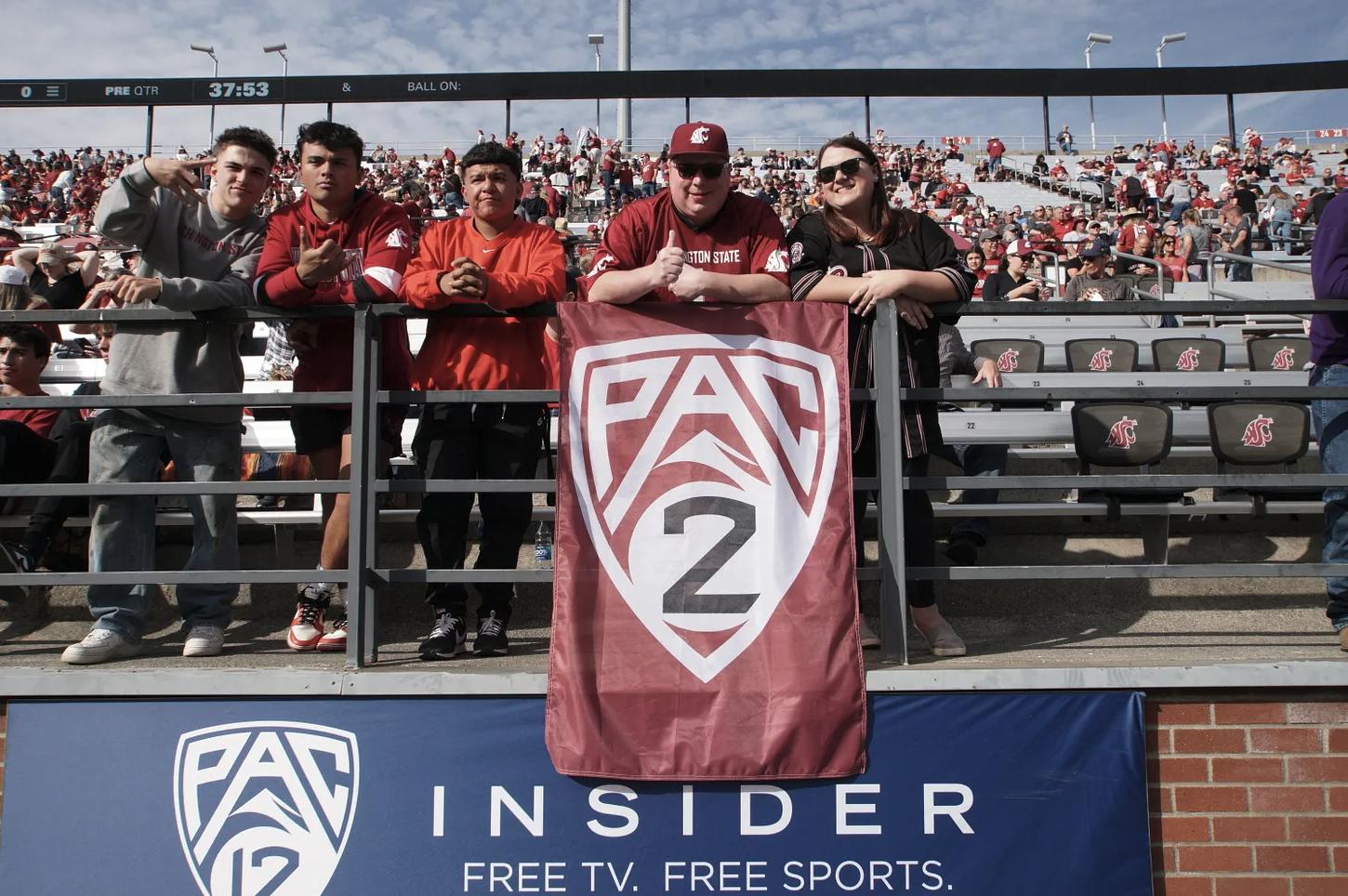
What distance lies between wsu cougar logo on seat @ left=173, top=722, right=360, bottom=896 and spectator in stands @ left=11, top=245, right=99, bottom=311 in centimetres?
536

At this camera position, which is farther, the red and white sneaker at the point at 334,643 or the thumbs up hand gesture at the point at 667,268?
the red and white sneaker at the point at 334,643

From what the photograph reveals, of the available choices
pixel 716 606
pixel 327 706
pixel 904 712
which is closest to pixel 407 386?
pixel 327 706

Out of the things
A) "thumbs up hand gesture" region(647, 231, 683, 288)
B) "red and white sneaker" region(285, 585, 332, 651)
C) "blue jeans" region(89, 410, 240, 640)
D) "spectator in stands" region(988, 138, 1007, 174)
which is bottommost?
"red and white sneaker" region(285, 585, 332, 651)

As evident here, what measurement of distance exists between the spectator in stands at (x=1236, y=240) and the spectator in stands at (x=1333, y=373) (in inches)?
376

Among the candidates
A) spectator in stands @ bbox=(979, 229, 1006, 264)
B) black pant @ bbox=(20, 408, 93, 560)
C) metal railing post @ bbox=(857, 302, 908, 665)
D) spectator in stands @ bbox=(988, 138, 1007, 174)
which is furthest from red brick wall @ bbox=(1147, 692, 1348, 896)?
spectator in stands @ bbox=(988, 138, 1007, 174)

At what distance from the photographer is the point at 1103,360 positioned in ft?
23.1

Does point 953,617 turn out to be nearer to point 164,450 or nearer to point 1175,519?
point 1175,519

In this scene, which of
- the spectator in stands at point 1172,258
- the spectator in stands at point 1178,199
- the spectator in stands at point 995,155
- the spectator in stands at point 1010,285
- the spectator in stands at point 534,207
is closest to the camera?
the spectator in stands at point 1010,285

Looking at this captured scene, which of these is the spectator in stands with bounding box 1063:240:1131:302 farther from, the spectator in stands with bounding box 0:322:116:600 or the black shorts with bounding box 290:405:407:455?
the spectator in stands with bounding box 0:322:116:600

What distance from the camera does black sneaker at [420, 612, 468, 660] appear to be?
3057mm

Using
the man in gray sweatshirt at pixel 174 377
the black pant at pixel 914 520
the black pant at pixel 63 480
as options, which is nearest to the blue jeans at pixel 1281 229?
the black pant at pixel 914 520

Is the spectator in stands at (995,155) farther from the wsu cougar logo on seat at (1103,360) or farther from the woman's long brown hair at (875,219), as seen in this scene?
the woman's long brown hair at (875,219)

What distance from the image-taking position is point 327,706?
2.75 metres

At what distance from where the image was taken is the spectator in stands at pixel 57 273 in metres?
6.96
